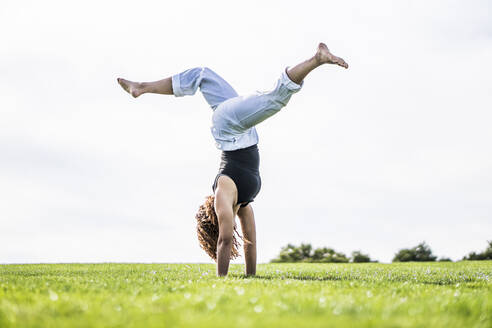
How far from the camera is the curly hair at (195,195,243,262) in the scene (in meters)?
7.09

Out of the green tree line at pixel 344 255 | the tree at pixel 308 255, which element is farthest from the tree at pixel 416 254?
Result: the tree at pixel 308 255

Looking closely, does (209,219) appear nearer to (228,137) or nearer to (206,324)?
(228,137)

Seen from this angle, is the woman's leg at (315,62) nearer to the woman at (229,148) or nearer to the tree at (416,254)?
the woman at (229,148)

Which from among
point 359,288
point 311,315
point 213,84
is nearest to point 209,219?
point 213,84

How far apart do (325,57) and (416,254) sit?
12.9 meters

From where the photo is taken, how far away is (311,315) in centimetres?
302

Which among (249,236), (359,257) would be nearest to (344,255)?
(359,257)

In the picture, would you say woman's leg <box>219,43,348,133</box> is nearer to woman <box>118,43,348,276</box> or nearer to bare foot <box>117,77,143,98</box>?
woman <box>118,43,348,276</box>

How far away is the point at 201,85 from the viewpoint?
266 inches

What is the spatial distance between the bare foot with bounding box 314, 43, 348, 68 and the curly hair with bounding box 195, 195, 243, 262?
278cm

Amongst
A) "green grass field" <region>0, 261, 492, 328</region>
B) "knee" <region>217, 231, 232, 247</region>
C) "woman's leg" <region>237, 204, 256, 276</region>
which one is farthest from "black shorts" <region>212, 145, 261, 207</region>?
"green grass field" <region>0, 261, 492, 328</region>

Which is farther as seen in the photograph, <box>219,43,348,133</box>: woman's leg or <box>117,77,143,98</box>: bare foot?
<box>117,77,143,98</box>: bare foot

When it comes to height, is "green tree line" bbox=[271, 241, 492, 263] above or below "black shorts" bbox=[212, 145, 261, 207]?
below

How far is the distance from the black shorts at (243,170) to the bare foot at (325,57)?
6.27 ft
